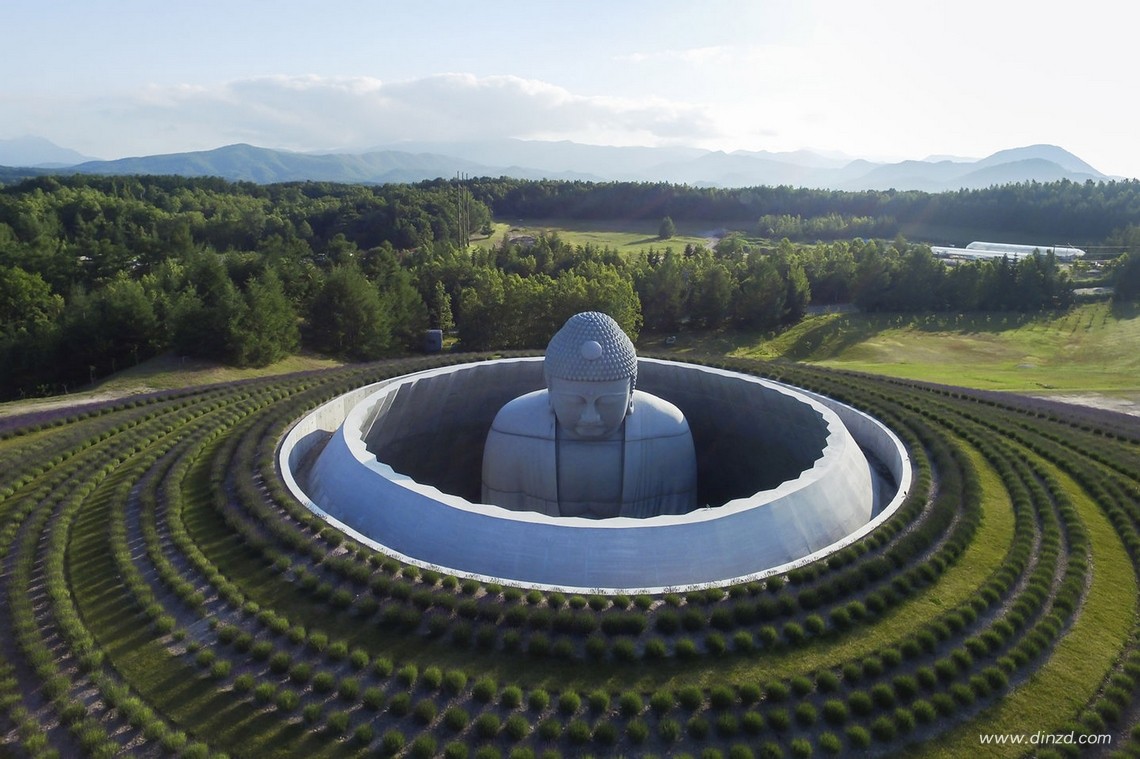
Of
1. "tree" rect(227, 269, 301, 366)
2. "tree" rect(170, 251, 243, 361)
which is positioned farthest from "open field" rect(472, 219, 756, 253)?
"tree" rect(170, 251, 243, 361)

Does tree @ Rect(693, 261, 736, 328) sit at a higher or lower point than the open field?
lower

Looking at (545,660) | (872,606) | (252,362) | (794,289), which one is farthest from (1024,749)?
(794,289)

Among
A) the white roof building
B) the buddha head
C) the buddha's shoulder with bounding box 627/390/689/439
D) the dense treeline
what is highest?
the dense treeline

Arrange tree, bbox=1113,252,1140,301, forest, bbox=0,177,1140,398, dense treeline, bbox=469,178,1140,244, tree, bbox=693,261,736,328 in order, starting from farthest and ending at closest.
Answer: dense treeline, bbox=469,178,1140,244, tree, bbox=1113,252,1140,301, tree, bbox=693,261,736,328, forest, bbox=0,177,1140,398

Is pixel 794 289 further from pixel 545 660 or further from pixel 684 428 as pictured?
pixel 545 660

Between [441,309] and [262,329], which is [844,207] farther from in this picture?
[262,329]

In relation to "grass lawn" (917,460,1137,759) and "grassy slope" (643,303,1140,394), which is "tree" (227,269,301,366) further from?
"grass lawn" (917,460,1137,759)

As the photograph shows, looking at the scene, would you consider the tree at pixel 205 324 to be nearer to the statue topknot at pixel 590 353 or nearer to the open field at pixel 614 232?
the statue topknot at pixel 590 353
